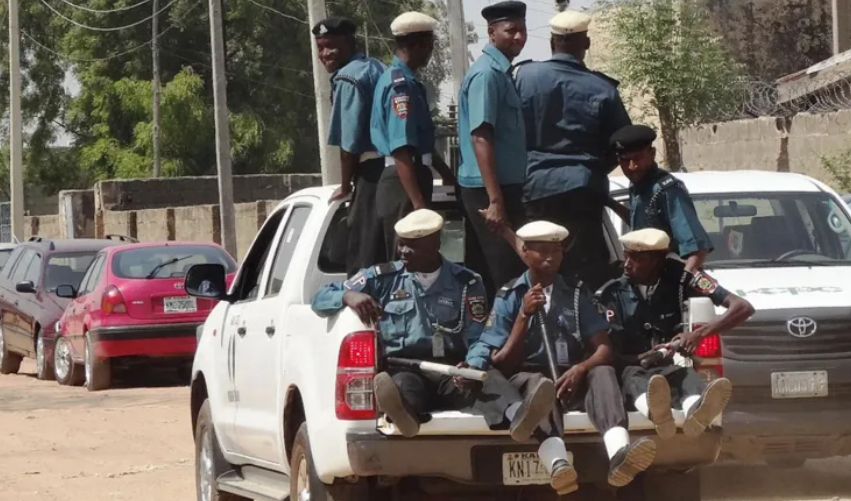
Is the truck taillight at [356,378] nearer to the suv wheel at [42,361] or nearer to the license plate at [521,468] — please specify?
the license plate at [521,468]

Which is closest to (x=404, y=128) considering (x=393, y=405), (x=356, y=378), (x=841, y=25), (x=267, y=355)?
(x=267, y=355)

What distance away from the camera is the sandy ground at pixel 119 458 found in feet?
33.2

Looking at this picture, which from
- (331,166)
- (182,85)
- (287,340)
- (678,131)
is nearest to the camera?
(287,340)

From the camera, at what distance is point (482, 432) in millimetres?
6387

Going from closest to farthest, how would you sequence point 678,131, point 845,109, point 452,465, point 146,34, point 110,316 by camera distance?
point 452,465 < point 110,316 < point 845,109 < point 678,131 < point 146,34

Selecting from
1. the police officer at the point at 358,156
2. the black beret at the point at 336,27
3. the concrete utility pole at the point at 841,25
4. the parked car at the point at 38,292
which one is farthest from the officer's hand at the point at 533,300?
the concrete utility pole at the point at 841,25

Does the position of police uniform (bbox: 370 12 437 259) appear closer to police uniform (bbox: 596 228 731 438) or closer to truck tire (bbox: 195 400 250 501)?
police uniform (bbox: 596 228 731 438)

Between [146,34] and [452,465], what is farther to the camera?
[146,34]

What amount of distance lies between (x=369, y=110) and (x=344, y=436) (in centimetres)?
189

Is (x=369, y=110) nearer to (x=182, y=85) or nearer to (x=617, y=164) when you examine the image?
(x=617, y=164)

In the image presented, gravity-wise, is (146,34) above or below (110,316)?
above

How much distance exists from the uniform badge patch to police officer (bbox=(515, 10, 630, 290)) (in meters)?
0.55

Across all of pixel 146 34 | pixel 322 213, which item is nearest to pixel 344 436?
pixel 322 213

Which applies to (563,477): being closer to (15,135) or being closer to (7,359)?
(7,359)
